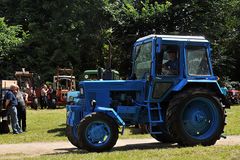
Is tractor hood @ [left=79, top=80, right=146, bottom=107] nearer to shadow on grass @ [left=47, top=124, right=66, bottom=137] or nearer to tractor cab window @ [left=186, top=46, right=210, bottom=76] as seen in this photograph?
tractor cab window @ [left=186, top=46, right=210, bottom=76]

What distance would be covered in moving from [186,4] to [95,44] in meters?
14.6

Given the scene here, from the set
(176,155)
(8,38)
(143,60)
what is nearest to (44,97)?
(8,38)

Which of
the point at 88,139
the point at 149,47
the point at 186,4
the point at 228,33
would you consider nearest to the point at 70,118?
the point at 88,139

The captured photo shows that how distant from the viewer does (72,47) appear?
40125 mm

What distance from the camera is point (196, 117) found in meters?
11.8

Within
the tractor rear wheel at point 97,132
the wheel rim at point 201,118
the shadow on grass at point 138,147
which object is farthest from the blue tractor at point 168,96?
the tractor rear wheel at point 97,132

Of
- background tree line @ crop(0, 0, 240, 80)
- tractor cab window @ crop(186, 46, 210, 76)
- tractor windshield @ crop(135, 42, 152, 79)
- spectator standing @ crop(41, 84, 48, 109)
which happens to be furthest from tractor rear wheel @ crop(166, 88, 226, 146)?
spectator standing @ crop(41, 84, 48, 109)

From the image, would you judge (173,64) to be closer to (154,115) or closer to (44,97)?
(154,115)

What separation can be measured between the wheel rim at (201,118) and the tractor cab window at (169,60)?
35.9 inches

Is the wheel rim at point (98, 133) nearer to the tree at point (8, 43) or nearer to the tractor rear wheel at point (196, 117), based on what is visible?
the tractor rear wheel at point (196, 117)

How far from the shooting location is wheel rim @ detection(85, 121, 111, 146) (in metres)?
10.9

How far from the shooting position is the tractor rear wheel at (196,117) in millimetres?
11312

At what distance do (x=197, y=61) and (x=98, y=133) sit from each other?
308 centimetres

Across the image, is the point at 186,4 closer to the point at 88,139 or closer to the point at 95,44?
the point at 95,44
